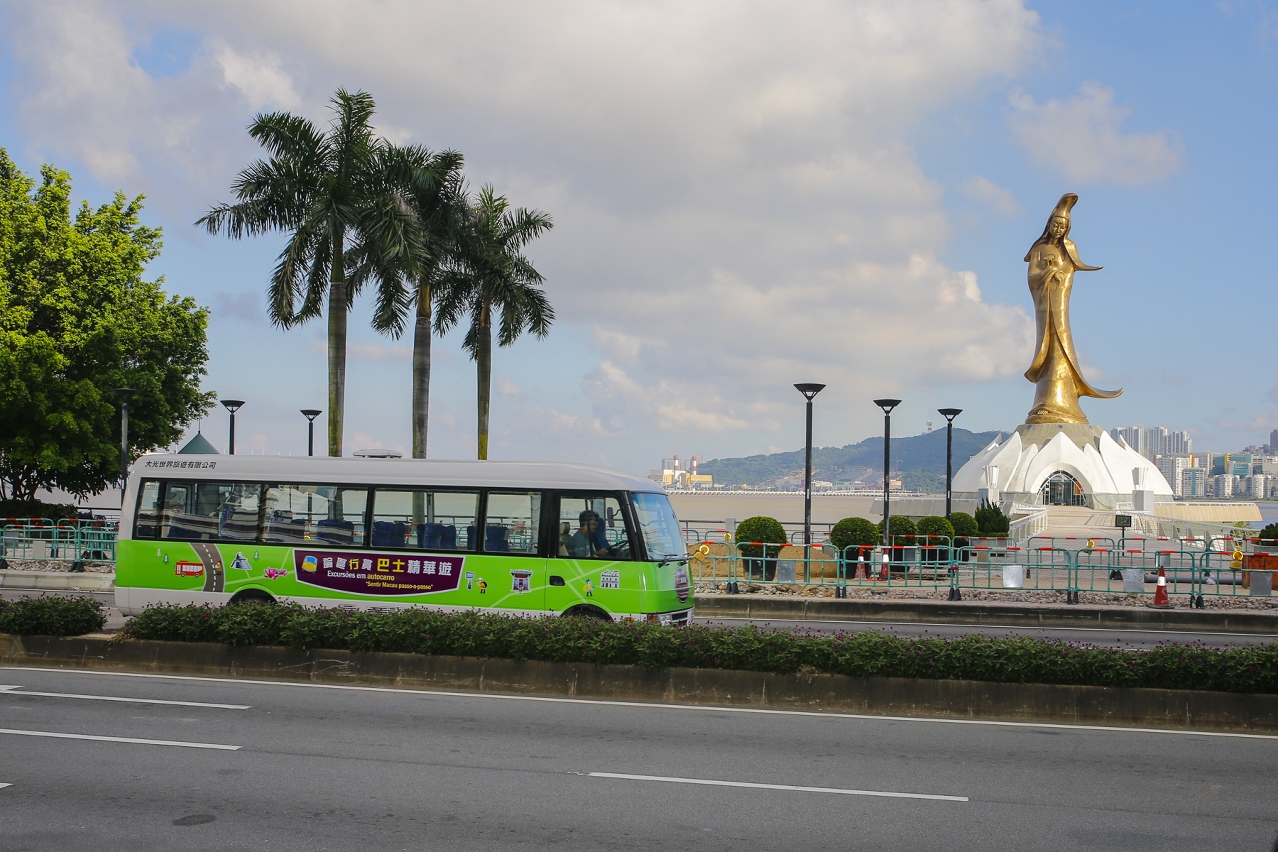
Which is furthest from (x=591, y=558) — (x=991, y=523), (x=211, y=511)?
(x=991, y=523)

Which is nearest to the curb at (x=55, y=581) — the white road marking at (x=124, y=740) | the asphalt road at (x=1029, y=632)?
the asphalt road at (x=1029, y=632)

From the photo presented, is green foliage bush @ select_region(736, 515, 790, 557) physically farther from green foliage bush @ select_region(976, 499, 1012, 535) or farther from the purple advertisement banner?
green foliage bush @ select_region(976, 499, 1012, 535)

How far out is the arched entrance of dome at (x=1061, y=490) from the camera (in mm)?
63062

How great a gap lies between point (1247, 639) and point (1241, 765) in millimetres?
10640

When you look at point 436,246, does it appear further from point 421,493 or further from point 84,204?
point 421,493

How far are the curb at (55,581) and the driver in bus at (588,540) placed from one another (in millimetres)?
15277

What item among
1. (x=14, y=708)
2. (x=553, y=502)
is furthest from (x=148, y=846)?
(x=553, y=502)

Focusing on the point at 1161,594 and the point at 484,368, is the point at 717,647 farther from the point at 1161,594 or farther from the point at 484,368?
the point at 484,368

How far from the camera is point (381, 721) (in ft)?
30.9

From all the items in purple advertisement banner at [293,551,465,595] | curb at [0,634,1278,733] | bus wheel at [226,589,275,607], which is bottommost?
curb at [0,634,1278,733]

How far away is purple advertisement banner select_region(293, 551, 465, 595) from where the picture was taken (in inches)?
535

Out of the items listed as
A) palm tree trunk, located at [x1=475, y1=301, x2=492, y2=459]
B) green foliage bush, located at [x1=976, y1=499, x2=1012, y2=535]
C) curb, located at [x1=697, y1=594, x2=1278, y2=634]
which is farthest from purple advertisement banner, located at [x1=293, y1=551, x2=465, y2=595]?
green foliage bush, located at [x1=976, y1=499, x2=1012, y2=535]

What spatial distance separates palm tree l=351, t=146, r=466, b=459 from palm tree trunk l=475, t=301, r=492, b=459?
2173 millimetres

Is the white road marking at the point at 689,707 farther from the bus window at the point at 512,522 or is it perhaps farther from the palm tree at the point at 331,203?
the palm tree at the point at 331,203
